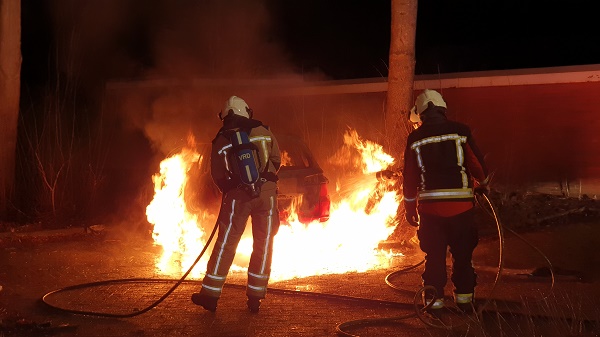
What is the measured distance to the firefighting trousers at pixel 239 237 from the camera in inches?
251

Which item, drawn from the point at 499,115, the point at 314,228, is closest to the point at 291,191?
the point at 314,228

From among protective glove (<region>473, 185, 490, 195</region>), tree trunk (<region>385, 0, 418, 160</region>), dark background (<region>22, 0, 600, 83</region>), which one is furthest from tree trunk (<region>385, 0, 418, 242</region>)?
dark background (<region>22, 0, 600, 83</region>)

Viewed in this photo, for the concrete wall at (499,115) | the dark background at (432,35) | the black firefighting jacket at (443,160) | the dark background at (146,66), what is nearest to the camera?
the black firefighting jacket at (443,160)

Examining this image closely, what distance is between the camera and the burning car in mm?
7984

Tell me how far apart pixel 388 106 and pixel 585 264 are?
341 centimetres

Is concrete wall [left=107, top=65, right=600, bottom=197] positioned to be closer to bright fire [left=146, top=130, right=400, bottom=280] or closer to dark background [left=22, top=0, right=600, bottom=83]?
bright fire [left=146, top=130, right=400, bottom=280]

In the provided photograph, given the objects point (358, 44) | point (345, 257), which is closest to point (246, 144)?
point (345, 257)

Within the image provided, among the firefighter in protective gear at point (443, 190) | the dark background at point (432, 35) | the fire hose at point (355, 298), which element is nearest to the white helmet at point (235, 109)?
the fire hose at point (355, 298)

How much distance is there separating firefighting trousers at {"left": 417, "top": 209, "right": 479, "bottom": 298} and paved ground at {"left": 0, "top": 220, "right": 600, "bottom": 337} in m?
0.28

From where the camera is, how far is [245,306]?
6.60 m

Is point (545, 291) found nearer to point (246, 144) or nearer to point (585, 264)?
point (585, 264)

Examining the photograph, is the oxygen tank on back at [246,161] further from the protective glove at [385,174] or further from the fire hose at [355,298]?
the protective glove at [385,174]

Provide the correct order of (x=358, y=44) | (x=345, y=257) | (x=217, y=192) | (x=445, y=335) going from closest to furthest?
(x=445, y=335)
(x=217, y=192)
(x=345, y=257)
(x=358, y=44)

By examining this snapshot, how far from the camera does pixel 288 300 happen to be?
22.2 ft
